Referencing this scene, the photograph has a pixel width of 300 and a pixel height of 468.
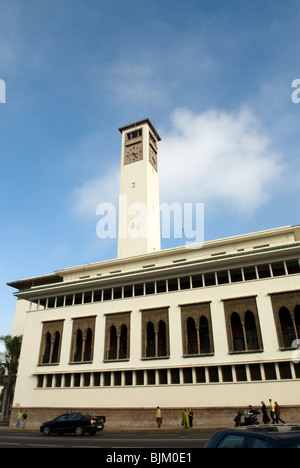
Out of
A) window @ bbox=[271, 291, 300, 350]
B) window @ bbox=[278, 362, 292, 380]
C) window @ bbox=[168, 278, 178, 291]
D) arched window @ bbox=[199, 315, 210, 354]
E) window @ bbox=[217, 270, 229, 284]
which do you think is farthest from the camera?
window @ bbox=[168, 278, 178, 291]

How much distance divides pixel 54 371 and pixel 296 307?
76.1 ft

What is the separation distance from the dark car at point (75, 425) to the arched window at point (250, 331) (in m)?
13.1

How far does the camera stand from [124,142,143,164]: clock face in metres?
59.4

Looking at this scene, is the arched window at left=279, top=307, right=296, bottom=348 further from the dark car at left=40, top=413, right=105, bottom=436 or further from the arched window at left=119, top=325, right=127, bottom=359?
the dark car at left=40, top=413, right=105, bottom=436

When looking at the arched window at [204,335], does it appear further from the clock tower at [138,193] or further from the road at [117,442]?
the clock tower at [138,193]

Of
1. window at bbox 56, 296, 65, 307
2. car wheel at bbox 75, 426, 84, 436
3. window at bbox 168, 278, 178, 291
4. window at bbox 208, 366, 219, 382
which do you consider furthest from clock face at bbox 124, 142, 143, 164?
car wheel at bbox 75, 426, 84, 436

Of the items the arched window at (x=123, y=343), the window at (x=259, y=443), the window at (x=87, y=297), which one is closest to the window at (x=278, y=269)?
the arched window at (x=123, y=343)

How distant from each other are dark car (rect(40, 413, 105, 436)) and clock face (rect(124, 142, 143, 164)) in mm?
44861

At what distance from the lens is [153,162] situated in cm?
6231

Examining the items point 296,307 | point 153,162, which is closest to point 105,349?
point 296,307

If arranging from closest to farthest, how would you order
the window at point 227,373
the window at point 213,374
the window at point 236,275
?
the window at point 227,373 → the window at point 213,374 → the window at point 236,275

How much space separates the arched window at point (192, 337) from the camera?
95.7 ft

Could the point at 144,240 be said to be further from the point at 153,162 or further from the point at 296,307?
the point at 296,307

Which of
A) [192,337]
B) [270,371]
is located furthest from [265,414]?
[192,337]
